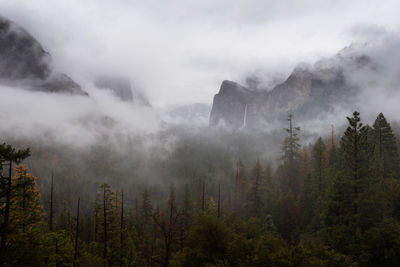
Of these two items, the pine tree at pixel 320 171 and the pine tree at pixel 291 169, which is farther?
the pine tree at pixel 291 169

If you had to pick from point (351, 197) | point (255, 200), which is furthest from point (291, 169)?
point (351, 197)

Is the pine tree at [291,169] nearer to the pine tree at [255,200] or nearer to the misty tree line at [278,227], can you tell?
the misty tree line at [278,227]

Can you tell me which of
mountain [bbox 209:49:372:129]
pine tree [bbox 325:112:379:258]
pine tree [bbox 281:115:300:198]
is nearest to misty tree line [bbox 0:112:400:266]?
pine tree [bbox 325:112:379:258]

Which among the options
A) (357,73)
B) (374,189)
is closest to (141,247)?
(374,189)

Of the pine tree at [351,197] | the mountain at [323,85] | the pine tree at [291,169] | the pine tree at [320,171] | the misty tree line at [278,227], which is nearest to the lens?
the misty tree line at [278,227]

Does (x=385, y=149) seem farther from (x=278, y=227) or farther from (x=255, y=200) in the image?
(x=255, y=200)

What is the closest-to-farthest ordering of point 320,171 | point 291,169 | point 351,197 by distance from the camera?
point 351,197
point 320,171
point 291,169

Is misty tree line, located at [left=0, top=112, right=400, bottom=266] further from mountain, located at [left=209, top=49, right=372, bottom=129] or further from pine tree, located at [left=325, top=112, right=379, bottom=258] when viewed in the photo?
mountain, located at [left=209, top=49, right=372, bottom=129]

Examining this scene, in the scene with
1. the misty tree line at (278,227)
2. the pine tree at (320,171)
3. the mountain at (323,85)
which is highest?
the mountain at (323,85)

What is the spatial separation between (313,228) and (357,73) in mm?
173367

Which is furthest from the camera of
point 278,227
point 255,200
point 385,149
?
point 255,200

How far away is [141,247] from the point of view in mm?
44719

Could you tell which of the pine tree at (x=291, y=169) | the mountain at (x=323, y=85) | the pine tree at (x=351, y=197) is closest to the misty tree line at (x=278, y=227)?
the pine tree at (x=351, y=197)

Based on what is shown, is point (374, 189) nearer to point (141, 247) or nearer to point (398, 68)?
point (141, 247)
